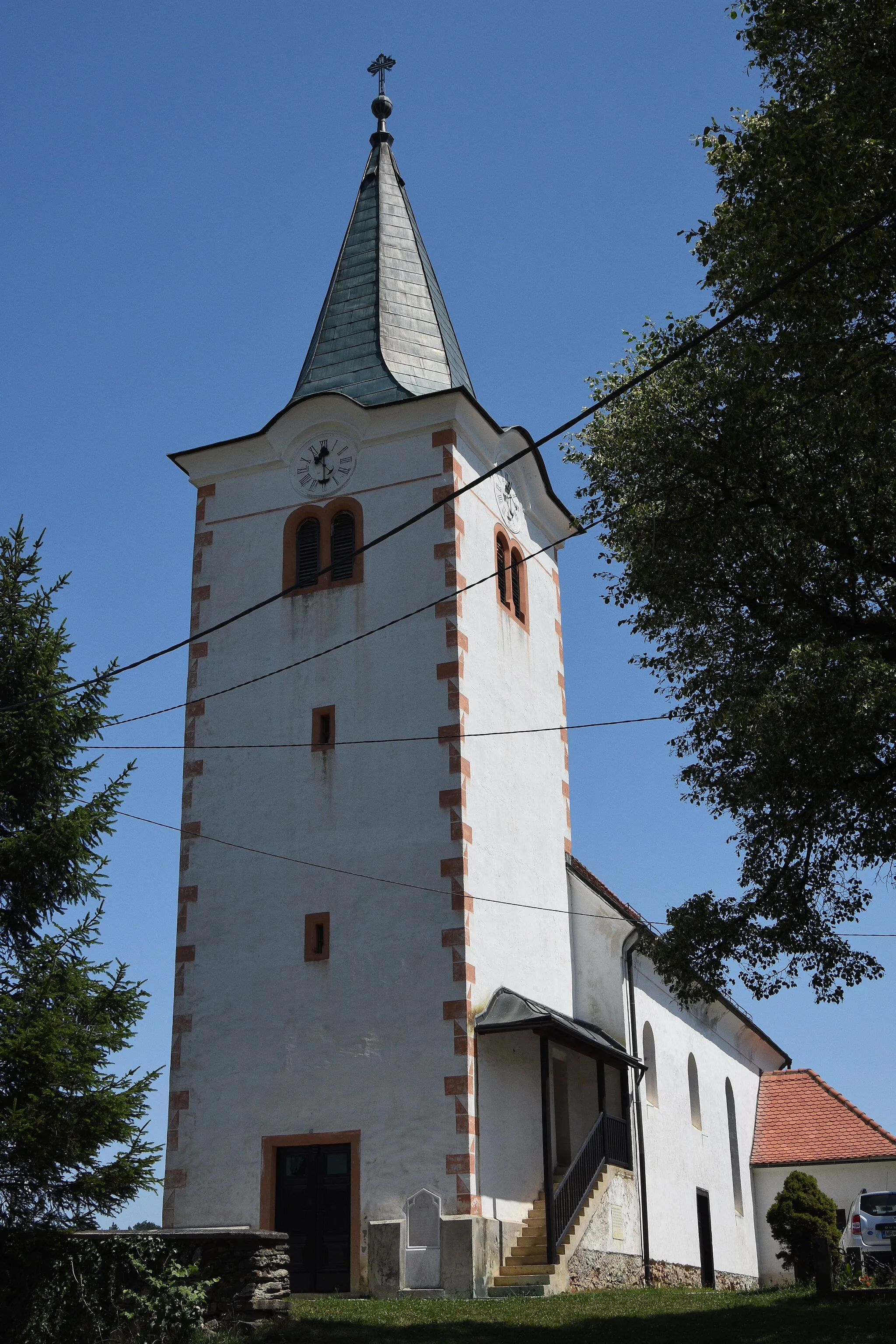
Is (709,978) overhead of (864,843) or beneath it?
beneath

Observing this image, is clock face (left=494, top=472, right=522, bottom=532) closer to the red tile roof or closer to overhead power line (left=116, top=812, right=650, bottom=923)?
overhead power line (left=116, top=812, right=650, bottom=923)

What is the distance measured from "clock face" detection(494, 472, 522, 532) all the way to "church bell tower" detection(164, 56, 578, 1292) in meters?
0.09

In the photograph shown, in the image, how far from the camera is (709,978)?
17078mm

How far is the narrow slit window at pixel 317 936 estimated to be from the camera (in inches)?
904

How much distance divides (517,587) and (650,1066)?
29.4 feet

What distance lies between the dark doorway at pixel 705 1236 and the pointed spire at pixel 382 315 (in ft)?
53.4

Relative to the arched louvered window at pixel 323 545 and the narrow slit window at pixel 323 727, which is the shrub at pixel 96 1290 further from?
the arched louvered window at pixel 323 545

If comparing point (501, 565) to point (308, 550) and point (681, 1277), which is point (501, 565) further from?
point (681, 1277)

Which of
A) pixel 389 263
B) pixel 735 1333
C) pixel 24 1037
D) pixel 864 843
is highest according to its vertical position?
pixel 389 263

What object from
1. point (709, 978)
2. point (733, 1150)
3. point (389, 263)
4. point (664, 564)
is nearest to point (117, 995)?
point (709, 978)

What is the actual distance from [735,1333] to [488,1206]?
248 inches

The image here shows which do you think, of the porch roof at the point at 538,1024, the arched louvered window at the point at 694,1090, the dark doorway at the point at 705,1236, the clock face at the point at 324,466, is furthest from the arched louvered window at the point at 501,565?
the dark doorway at the point at 705,1236

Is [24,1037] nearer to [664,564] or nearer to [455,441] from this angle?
[664,564]

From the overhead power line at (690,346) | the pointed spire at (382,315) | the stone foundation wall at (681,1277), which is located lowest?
the stone foundation wall at (681,1277)
